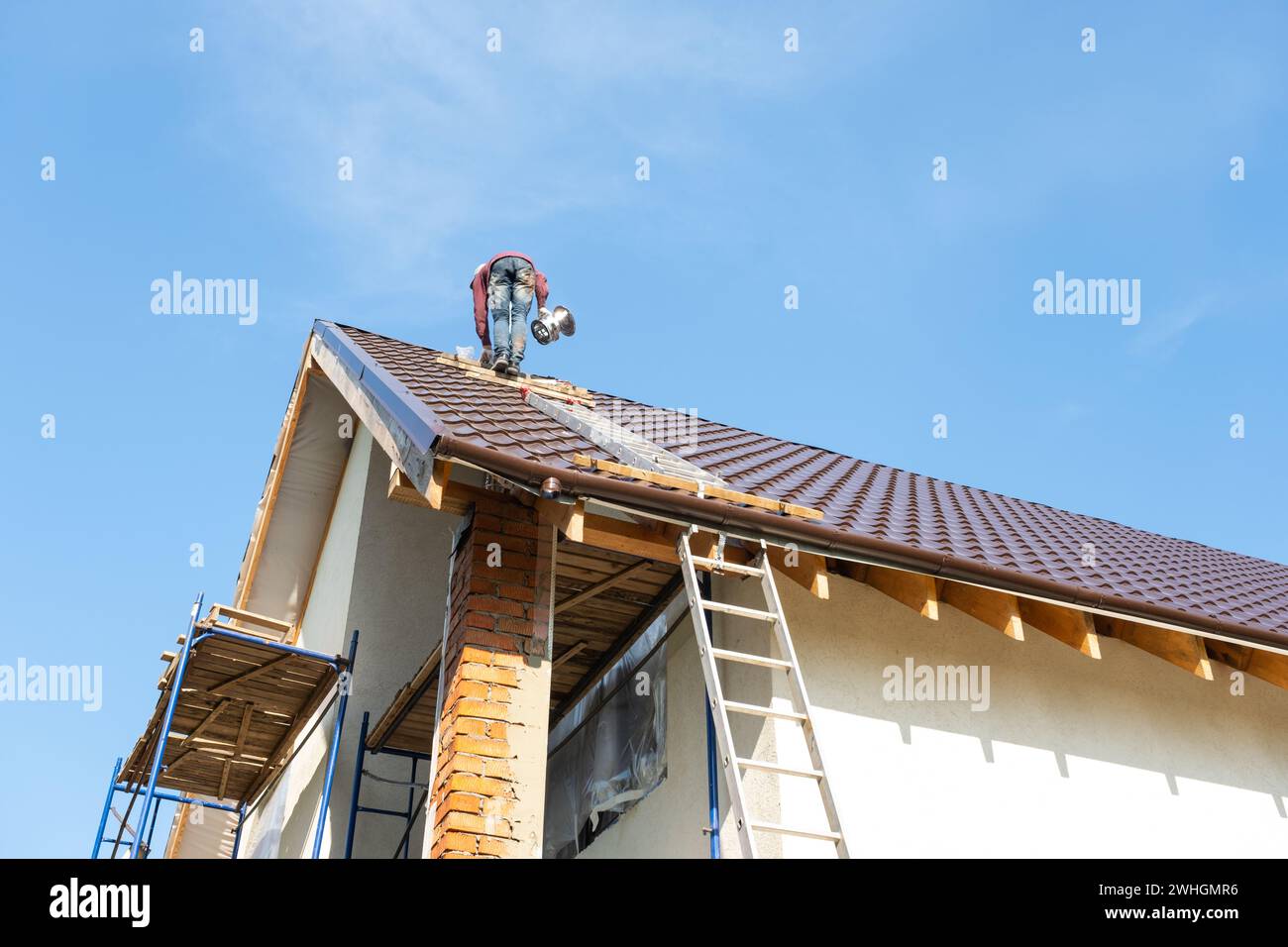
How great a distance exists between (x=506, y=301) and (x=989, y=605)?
16.3 feet

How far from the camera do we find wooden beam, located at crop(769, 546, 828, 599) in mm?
6141

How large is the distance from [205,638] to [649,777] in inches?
137

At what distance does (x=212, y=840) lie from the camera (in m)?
13.7

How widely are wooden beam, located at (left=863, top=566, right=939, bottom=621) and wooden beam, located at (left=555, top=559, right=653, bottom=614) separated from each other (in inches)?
54.4

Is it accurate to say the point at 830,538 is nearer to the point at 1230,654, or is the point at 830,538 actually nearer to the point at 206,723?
the point at 1230,654

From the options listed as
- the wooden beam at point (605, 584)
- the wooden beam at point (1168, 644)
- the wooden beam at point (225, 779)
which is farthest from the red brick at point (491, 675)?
the wooden beam at point (225, 779)

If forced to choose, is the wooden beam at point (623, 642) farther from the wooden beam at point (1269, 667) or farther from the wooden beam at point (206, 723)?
the wooden beam at point (1269, 667)

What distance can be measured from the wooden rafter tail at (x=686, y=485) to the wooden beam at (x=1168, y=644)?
7.99 feet

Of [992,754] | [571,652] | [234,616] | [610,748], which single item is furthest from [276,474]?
[992,754]

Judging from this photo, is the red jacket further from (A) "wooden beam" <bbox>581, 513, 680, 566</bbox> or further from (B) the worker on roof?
(A) "wooden beam" <bbox>581, 513, 680, 566</bbox>

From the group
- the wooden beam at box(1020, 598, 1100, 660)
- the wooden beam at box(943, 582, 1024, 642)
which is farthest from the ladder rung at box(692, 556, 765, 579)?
the wooden beam at box(1020, 598, 1100, 660)

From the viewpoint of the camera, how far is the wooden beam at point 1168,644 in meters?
7.08
